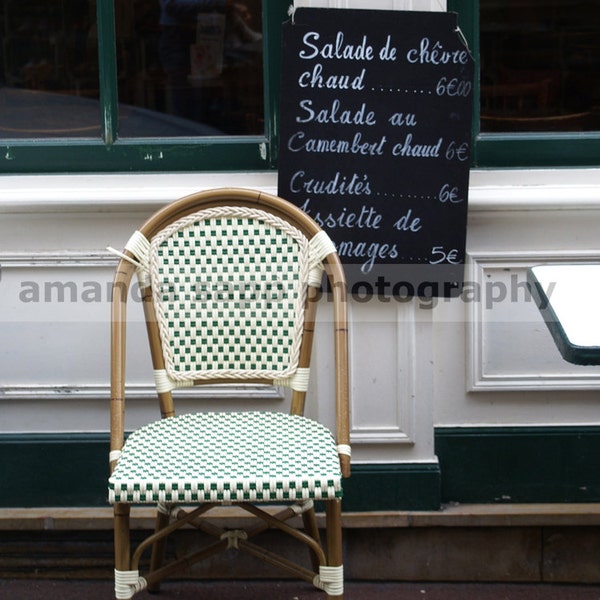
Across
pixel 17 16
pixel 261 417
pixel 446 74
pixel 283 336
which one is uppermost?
pixel 17 16

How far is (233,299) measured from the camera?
287 centimetres

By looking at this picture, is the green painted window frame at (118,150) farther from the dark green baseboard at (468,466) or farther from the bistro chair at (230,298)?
the dark green baseboard at (468,466)

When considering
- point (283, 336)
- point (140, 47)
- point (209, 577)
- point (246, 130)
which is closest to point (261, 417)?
point (283, 336)

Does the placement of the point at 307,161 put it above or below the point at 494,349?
above

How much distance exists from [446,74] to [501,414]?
1.02 metres

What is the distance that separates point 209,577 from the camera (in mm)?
3277

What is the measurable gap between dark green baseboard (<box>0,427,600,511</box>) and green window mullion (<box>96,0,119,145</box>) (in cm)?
94

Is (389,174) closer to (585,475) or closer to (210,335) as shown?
(210,335)

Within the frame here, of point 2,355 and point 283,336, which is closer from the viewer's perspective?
point 283,336

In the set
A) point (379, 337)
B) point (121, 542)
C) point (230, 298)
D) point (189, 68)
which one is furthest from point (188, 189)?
point (121, 542)

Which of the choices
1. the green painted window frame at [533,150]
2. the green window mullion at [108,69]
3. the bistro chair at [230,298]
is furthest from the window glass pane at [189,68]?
the green painted window frame at [533,150]

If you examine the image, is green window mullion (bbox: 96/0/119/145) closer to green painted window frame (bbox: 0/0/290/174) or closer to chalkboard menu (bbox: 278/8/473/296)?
green painted window frame (bbox: 0/0/290/174)

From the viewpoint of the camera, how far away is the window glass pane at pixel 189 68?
3.26 m

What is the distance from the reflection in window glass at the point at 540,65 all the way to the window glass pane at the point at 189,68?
2.28 feet
